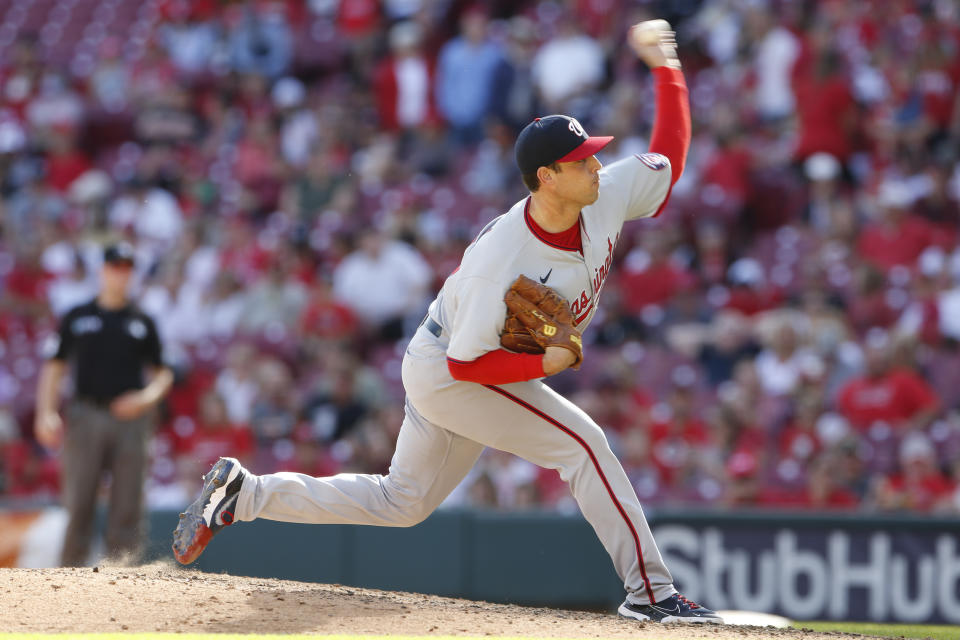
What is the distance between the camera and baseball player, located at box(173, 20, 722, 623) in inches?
170

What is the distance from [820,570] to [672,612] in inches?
126

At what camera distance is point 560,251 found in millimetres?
4438

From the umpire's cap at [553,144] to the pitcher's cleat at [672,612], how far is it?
63.5 inches

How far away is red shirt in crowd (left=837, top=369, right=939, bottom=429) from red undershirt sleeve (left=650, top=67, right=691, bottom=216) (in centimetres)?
409

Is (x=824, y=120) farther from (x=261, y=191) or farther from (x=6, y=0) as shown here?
(x=6, y=0)

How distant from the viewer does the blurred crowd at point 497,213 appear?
8.70 metres

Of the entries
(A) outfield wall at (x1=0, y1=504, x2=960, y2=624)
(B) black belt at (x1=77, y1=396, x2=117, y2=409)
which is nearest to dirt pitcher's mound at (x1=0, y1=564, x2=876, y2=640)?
(B) black belt at (x1=77, y1=396, x2=117, y2=409)

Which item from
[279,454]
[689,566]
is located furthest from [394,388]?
[689,566]

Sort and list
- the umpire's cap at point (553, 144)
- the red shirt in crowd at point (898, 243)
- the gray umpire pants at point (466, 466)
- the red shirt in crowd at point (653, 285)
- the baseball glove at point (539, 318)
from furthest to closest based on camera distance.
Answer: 1. the red shirt in crowd at point (653, 285)
2. the red shirt in crowd at point (898, 243)
3. the gray umpire pants at point (466, 466)
4. the umpire's cap at point (553, 144)
5. the baseball glove at point (539, 318)

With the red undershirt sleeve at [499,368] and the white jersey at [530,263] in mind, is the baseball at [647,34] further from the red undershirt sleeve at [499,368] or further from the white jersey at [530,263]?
the red undershirt sleeve at [499,368]

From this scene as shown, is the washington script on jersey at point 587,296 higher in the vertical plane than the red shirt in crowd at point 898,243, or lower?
lower

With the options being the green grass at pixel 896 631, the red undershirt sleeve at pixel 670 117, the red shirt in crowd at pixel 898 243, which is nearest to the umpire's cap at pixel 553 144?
the red undershirt sleeve at pixel 670 117

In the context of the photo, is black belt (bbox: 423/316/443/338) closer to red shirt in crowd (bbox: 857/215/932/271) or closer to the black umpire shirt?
the black umpire shirt

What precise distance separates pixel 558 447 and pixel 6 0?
1468cm
